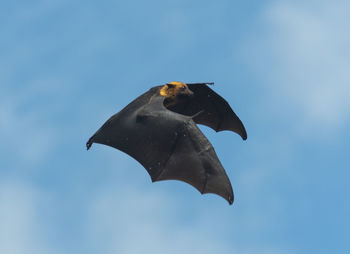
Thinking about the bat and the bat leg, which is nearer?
the bat

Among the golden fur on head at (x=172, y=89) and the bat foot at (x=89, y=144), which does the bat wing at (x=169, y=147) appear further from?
the golden fur on head at (x=172, y=89)

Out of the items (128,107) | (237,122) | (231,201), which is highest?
(237,122)

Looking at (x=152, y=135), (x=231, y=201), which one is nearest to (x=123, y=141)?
(x=152, y=135)

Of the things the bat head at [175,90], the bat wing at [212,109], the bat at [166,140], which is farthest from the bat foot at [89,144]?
the bat wing at [212,109]

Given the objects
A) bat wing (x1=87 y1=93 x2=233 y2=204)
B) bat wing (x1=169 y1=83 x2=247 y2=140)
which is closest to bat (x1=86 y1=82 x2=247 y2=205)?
bat wing (x1=87 y1=93 x2=233 y2=204)

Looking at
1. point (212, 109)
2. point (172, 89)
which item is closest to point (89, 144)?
point (172, 89)

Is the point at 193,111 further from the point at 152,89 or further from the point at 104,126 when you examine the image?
the point at 104,126

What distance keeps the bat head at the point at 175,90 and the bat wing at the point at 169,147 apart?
99 centimetres

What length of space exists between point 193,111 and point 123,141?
373 cm

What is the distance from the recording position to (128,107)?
60.6ft

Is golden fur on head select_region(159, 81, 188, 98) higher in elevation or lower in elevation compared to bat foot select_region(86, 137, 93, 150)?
higher

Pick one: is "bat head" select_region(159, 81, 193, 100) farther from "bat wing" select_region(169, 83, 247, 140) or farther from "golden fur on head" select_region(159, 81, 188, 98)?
"bat wing" select_region(169, 83, 247, 140)

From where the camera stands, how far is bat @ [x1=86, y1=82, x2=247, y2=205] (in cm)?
1656

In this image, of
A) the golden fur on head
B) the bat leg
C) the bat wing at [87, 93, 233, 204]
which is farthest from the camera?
the golden fur on head
